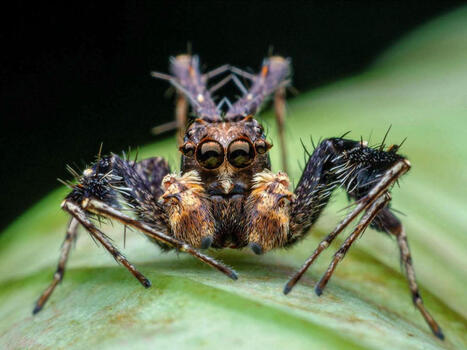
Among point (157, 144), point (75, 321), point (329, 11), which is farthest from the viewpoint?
point (329, 11)

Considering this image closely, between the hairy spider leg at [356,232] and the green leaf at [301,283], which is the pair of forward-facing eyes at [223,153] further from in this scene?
the hairy spider leg at [356,232]

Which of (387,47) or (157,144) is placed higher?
(387,47)

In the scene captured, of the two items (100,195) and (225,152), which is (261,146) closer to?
(225,152)

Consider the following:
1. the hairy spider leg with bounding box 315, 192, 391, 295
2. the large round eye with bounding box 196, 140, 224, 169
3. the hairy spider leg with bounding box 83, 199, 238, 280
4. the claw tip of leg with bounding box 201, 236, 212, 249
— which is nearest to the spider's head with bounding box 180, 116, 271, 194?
the large round eye with bounding box 196, 140, 224, 169

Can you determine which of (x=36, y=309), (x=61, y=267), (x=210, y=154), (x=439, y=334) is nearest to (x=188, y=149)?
(x=210, y=154)

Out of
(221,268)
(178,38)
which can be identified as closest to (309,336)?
(221,268)

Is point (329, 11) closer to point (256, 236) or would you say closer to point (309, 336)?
point (256, 236)

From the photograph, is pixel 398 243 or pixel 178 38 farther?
pixel 178 38
